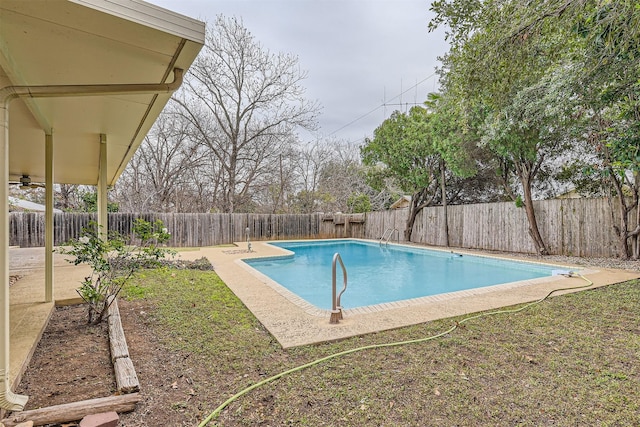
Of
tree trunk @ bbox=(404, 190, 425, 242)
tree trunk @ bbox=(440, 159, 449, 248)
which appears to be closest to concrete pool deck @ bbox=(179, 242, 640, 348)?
tree trunk @ bbox=(440, 159, 449, 248)

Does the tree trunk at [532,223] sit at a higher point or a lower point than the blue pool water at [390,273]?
higher

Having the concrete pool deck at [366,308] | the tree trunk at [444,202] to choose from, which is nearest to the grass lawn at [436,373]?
the concrete pool deck at [366,308]

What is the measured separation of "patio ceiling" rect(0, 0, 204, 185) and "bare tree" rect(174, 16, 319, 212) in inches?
522

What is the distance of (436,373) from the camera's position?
2271 mm

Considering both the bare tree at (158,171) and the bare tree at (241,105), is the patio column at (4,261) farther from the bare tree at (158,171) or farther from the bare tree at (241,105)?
the bare tree at (158,171)

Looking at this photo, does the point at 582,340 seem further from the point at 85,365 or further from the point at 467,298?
the point at 85,365

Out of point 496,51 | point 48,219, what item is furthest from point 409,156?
point 48,219

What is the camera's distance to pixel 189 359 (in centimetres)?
248

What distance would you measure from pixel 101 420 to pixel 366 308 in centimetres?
287

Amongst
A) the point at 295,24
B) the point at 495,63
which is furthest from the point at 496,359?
the point at 295,24

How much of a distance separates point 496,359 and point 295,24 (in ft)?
35.8

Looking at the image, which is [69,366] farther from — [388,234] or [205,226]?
[388,234]

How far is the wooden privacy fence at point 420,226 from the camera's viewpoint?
8.06m

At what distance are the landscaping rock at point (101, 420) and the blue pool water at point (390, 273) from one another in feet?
11.9
